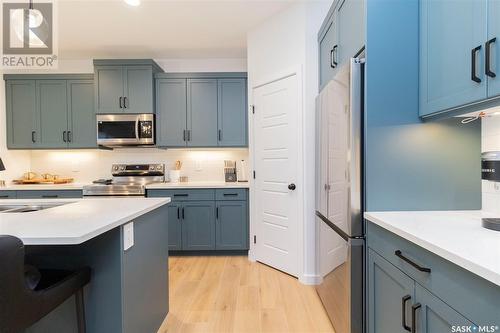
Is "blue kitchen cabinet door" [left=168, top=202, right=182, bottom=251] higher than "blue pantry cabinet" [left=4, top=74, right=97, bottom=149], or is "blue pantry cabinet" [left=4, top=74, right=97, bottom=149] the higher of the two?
"blue pantry cabinet" [left=4, top=74, right=97, bottom=149]

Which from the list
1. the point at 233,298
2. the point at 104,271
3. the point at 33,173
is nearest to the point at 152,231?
the point at 104,271

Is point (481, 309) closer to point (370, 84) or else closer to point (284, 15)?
point (370, 84)

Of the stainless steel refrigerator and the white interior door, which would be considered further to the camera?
the white interior door

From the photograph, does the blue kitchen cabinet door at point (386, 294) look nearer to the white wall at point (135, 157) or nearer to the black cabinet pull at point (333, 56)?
the black cabinet pull at point (333, 56)

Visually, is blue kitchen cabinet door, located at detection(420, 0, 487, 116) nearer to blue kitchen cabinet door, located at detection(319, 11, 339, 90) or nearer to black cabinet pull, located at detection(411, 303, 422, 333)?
blue kitchen cabinet door, located at detection(319, 11, 339, 90)

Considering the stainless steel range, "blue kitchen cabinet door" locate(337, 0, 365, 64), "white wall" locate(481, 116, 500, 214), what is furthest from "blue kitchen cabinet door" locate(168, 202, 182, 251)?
"white wall" locate(481, 116, 500, 214)

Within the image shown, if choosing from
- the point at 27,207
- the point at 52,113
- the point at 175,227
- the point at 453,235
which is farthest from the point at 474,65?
the point at 52,113

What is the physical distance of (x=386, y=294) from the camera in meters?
1.24

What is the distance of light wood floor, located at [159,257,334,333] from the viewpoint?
193 centimetres

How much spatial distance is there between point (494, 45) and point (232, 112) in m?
2.93

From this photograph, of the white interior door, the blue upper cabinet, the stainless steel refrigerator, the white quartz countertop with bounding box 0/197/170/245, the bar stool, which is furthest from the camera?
the blue upper cabinet

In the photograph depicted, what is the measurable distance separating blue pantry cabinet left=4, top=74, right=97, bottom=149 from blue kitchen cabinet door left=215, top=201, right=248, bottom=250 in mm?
2100

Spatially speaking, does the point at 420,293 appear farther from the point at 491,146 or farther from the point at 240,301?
the point at 240,301

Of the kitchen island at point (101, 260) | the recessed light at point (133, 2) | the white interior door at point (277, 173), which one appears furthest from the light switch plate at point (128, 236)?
the recessed light at point (133, 2)
